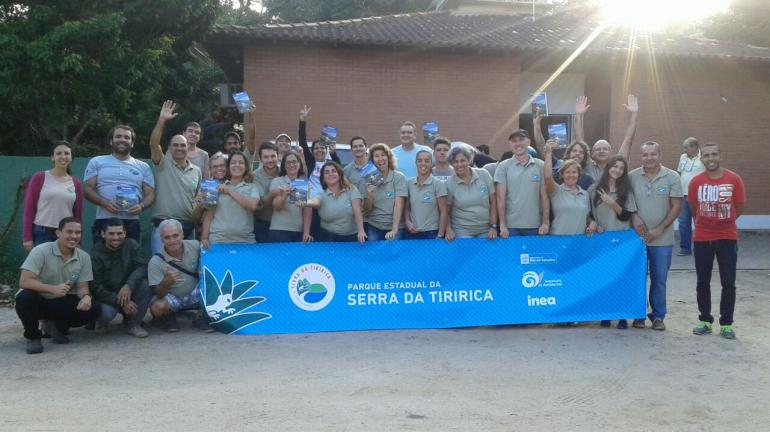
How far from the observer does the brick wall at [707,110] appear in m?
15.4

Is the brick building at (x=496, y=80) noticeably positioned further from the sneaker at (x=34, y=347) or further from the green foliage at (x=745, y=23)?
the sneaker at (x=34, y=347)

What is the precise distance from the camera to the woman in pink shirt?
6672 millimetres

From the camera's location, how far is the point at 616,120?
1538cm

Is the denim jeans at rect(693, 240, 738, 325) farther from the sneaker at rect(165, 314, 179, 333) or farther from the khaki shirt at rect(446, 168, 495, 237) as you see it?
the sneaker at rect(165, 314, 179, 333)

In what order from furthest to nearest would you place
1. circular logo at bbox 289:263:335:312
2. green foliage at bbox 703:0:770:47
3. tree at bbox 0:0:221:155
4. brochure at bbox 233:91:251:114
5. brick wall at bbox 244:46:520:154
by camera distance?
green foliage at bbox 703:0:770:47 → brick wall at bbox 244:46:520:154 → tree at bbox 0:0:221:155 → brochure at bbox 233:91:251:114 → circular logo at bbox 289:263:335:312

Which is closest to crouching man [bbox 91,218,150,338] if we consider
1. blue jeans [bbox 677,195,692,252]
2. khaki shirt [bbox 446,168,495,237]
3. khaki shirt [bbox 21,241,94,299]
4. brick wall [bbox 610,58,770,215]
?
khaki shirt [bbox 21,241,94,299]

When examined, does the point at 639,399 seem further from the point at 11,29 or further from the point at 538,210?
the point at 11,29

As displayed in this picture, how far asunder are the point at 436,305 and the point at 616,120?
10415mm

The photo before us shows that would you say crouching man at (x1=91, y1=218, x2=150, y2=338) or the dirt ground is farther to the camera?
crouching man at (x1=91, y1=218, x2=150, y2=338)

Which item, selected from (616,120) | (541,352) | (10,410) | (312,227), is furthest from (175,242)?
(616,120)

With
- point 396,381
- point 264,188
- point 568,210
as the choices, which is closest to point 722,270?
point 568,210

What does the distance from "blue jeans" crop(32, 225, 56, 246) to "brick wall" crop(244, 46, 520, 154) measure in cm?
756

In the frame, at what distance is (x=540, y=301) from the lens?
6875 mm

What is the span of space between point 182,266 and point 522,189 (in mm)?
3574
